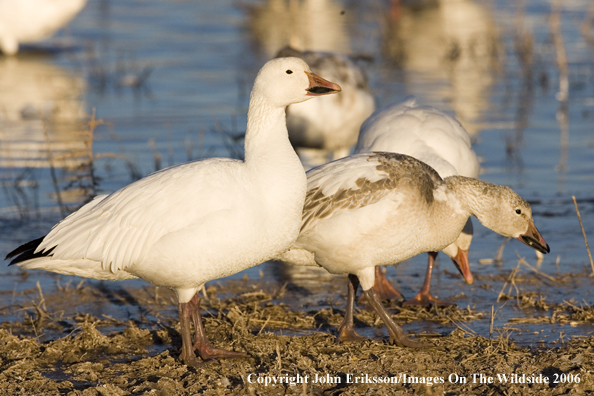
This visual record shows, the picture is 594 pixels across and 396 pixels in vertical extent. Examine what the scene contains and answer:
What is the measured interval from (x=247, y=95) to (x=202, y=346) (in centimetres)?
781

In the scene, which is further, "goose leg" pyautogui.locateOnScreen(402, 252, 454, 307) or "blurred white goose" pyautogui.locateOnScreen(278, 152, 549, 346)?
"goose leg" pyautogui.locateOnScreen(402, 252, 454, 307)

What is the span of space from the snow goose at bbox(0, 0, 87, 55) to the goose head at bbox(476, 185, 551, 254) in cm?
1196

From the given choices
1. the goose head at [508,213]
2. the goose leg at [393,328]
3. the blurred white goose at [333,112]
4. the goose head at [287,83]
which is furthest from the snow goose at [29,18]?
the goose head at [508,213]

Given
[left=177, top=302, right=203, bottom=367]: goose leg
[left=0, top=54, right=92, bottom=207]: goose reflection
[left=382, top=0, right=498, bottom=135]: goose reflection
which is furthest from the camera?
[left=382, top=0, right=498, bottom=135]: goose reflection

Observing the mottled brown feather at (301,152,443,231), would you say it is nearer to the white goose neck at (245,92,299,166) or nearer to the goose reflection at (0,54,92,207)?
the white goose neck at (245,92,299,166)

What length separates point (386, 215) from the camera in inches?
204

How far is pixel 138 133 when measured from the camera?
10.7 m

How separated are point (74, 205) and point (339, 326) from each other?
3538 mm

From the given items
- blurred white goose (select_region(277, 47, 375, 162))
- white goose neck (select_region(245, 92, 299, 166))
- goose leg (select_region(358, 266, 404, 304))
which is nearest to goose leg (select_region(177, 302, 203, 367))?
white goose neck (select_region(245, 92, 299, 166))

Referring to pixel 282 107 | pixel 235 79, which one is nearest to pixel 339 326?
pixel 282 107

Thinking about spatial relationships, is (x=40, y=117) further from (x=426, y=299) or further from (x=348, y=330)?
(x=348, y=330)

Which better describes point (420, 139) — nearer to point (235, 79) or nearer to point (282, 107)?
point (282, 107)

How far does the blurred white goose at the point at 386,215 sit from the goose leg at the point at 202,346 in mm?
691

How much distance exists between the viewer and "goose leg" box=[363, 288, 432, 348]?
5.15m
